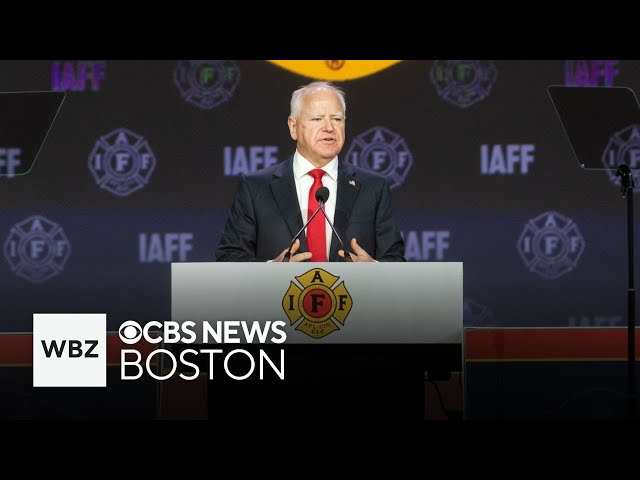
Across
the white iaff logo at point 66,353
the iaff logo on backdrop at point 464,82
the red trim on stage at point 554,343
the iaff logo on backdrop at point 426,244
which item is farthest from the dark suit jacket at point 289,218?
the red trim on stage at point 554,343

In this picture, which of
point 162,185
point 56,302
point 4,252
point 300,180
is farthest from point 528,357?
point 4,252

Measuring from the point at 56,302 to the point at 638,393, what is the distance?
391 cm

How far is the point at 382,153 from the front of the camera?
5883mm

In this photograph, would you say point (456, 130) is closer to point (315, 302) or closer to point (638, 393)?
point (638, 393)

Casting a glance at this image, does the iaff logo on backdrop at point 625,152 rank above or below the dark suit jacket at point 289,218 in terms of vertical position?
above

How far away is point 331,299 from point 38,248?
3194 mm

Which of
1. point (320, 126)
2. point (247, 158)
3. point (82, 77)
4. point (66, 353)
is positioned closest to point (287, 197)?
point (320, 126)

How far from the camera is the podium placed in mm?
3354

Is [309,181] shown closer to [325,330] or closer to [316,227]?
[316,227]

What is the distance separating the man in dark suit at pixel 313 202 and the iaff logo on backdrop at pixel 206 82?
1.44 m

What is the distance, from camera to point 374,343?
3.38 metres

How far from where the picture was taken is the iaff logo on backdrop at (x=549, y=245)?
5.92 m

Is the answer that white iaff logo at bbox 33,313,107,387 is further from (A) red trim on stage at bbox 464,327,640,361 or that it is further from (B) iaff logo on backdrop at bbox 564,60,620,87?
(B) iaff logo on backdrop at bbox 564,60,620,87

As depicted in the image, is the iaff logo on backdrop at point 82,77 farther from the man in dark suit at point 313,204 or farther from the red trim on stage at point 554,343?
the red trim on stage at point 554,343
